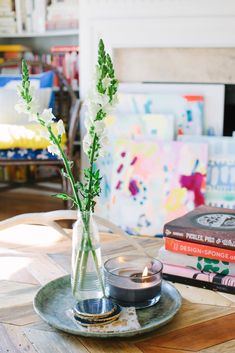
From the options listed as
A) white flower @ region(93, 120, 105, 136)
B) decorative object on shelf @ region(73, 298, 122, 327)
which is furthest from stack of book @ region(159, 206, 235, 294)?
white flower @ region(93, 120, 105, 136)

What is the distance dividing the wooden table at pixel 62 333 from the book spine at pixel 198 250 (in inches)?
3.2

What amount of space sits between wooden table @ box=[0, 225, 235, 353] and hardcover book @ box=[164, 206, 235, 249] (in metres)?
0.11

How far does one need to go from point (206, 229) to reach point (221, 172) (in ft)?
4.95

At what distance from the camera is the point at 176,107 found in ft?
9.37

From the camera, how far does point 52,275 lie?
131 centimetres

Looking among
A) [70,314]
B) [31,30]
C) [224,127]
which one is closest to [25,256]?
[70,314]

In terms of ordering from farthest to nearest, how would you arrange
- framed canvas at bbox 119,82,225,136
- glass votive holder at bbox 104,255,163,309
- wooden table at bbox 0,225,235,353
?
framed canvas at bbox 119,82,225,136
glass votive holder at bbox 104,255,163,309
wooden table at bbox 0,225,235,353

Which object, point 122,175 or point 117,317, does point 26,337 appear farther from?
point 122,175

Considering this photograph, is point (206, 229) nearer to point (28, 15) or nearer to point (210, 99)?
point (210, 99)

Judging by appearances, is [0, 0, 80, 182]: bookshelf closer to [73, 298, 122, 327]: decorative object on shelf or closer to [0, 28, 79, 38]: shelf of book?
[0, 28, 79, 38]: shelf of book

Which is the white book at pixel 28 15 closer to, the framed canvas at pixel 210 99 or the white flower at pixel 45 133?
the framed canvas at pixel 210 99

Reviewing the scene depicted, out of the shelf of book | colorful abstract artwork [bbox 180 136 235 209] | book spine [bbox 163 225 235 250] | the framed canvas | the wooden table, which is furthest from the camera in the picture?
the shelf of book

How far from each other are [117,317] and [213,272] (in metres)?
0.29

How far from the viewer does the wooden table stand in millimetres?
982
